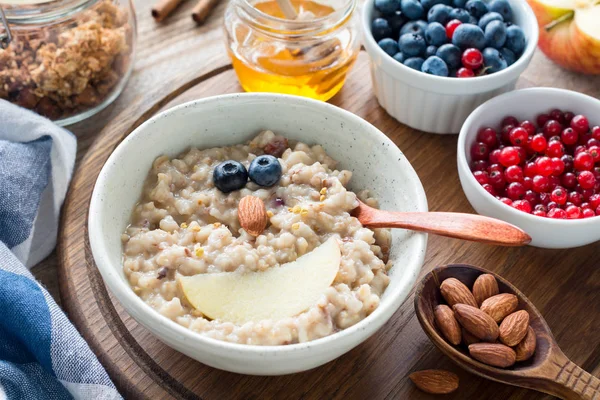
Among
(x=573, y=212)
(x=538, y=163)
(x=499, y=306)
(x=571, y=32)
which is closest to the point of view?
(x=499, y=306)

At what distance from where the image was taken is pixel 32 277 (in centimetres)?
190

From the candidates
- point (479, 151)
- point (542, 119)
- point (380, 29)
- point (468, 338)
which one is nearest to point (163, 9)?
point (380, 29)

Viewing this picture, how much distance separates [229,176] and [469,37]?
3.05 feet

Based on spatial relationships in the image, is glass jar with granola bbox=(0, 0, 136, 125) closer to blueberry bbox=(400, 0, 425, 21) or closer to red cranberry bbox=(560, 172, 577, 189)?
blueberry bbox=(400, 0, 425, 21)

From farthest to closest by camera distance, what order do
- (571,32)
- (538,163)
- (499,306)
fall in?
(571,32), (538,163), (499,306)

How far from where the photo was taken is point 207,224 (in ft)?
5.87

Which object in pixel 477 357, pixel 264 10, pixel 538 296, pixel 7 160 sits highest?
pixel 264 10

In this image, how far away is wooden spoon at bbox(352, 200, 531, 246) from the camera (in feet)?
5.53

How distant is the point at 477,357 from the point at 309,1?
52.3 inches

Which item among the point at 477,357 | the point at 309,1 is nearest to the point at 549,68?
the point at 309,1

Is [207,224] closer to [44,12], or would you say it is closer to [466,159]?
[466,159]

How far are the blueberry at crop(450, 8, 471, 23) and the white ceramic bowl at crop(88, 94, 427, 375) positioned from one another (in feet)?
2.06

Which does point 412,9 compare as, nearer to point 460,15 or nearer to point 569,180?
point 460,15

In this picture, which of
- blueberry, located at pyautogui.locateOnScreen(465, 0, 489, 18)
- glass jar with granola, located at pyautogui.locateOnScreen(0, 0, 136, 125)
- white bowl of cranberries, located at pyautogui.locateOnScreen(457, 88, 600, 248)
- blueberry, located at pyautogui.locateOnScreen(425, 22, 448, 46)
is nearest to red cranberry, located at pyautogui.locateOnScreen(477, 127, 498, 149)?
white bowl of cranberries, located at pyautogui.locateOnScreen(457, 88, 600, 248)
